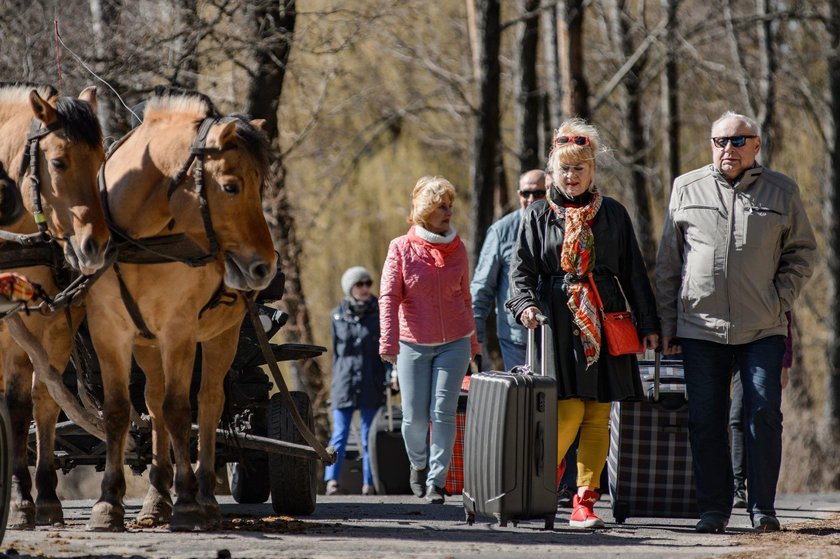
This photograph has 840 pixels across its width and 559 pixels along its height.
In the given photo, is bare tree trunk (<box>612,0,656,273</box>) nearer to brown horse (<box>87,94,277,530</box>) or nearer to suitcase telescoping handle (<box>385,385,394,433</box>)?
suitcase telescoping handle (<box>385,385,394,433</box>)

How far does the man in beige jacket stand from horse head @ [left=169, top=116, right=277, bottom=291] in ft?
7.88

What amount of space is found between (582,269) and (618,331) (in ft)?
1.29

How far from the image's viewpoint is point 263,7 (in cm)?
1423

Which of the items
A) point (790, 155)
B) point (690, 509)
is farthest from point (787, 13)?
point (690, 509)

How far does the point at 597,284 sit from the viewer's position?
8602mm

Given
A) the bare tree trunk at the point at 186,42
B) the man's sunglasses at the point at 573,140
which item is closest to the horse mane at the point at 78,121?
the man's sunglasses at the point at 573,140

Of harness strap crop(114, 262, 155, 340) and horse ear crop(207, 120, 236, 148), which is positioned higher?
horse ear crop(207, 120, 236, 148)

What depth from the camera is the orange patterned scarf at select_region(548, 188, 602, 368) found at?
8.48m

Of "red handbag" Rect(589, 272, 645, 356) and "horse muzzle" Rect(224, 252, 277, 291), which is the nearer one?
"horse muzzle" Rect(224, 252, 277, 291)

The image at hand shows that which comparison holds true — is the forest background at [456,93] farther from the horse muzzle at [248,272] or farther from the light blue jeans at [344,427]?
the horse muzzle at [248,272]

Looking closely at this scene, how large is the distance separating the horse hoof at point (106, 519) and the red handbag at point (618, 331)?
2792mm

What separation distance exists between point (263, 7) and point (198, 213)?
6.53 meters

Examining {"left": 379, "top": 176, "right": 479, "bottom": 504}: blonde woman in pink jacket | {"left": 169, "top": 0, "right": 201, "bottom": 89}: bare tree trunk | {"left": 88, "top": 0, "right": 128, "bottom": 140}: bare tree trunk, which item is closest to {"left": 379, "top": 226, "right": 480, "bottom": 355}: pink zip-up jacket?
{"left": 379, "top": 176, "right": 479, "bottom": 504}: blonde woman in pink jacket

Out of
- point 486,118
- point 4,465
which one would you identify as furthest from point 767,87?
point 4,465
